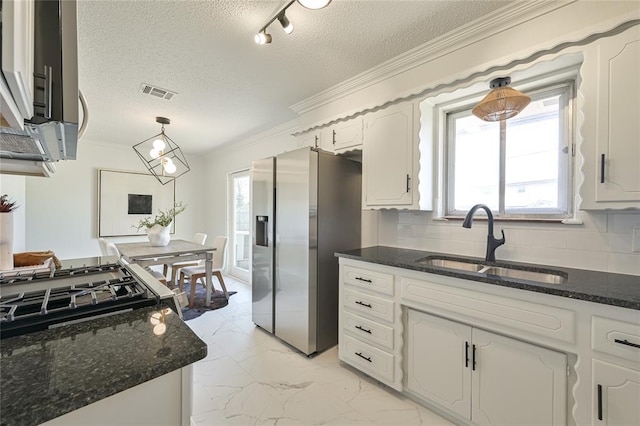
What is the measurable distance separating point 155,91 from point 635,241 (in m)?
3.75

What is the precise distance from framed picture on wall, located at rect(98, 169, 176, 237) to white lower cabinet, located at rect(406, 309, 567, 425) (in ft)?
16.8

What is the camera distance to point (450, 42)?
1.87m

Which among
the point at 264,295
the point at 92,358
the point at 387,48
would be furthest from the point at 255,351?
the point at 387,48

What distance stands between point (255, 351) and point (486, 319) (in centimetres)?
191

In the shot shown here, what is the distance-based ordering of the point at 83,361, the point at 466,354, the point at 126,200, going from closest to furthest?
the point at 83,361
the point at 466,354
the point at 126,200

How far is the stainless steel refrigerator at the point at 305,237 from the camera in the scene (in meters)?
2.37

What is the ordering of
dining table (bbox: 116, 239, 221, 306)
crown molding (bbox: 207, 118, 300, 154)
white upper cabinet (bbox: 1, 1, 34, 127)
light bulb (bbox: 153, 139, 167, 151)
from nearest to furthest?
white upper cabinet (bbox: 1, 1, 34, 127) → dining table (bbox: 116, 239, 221, 306) → light bulb (bbox: 153, 139, 167, 151) → crown molding (bbox: 207, 118, 300, 154)

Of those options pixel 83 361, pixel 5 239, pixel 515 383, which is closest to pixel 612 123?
pixel 515 383

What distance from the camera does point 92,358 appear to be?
643mm

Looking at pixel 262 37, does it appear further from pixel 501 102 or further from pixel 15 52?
pixel 15 52

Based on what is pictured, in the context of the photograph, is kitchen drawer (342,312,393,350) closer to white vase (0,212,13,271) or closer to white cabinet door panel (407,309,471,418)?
white cabinet door panel (407,309,471,418)

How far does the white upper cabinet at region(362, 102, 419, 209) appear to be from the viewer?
81.2 inches

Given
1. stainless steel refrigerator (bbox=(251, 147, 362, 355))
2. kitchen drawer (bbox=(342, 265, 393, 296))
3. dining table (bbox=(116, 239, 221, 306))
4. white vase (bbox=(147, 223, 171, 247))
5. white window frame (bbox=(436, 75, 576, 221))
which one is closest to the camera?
white window frame (bbox=(436, 75, 576, 221))

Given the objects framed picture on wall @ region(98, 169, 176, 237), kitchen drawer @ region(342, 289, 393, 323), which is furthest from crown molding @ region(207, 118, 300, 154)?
kitchen drawer @ region(342, 289, 393, 323)
